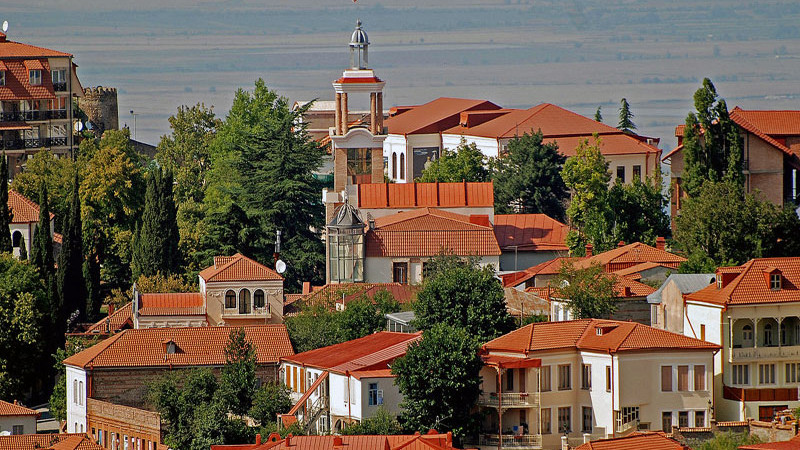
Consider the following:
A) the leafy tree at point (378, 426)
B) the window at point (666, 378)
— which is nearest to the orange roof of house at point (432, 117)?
the window at point (666, 378)

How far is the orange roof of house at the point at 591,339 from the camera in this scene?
65688 mm

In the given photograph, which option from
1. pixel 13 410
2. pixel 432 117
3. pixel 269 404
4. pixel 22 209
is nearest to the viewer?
pixel 269 404

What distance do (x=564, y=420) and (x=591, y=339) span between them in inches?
108

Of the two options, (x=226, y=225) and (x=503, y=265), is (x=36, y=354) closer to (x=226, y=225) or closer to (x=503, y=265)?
(x=226, y=225)

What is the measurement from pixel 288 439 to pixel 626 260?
24.2m

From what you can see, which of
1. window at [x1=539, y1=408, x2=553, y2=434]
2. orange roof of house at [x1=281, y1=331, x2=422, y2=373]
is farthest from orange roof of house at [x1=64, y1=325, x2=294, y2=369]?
window at [x1=539, y1=408, x2=553, y2=434]

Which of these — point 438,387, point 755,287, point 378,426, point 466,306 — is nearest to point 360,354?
point 466,306

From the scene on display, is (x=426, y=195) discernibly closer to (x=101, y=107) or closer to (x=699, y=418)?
(x=699, y=418)

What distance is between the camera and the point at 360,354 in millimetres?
70062

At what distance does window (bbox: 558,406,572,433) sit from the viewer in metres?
66.4

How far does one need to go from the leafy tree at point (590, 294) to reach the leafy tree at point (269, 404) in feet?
35.2

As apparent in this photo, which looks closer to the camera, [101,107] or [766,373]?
[766,373]

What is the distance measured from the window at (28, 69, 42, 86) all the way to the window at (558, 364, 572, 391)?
175 ft

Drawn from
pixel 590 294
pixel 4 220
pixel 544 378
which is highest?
pixel 4 220
